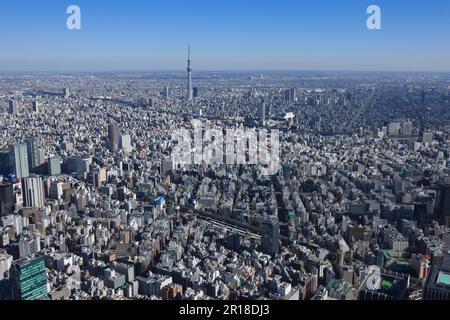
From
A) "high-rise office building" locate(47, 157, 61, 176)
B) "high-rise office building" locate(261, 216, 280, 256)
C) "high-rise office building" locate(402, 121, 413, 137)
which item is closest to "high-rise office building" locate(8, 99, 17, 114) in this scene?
"high-rise office building" locate(47, 157, 61, 176)

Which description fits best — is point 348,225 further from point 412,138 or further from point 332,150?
point 412,138

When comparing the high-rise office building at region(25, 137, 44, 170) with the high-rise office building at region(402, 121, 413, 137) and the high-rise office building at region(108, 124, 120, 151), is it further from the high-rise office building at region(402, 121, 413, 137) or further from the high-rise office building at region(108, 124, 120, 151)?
the high-rise office building at region(402, 121, 413, 137)

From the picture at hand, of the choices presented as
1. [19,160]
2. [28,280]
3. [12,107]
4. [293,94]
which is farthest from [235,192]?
[12,107]

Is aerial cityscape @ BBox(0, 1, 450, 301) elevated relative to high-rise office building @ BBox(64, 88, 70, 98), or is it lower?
lower

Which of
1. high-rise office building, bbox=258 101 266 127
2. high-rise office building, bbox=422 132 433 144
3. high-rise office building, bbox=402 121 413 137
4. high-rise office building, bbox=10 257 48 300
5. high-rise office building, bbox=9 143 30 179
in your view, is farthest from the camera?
high-rise office building, bbox=258 101 266 127

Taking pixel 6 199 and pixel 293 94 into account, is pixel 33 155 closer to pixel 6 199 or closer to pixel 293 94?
pixel 6 199

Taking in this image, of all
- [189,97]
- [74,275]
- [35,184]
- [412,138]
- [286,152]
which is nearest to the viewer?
[74,275]

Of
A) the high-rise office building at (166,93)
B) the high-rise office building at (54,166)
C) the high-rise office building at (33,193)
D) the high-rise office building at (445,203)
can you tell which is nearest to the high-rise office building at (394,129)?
the high-rise office building at (445,203)
